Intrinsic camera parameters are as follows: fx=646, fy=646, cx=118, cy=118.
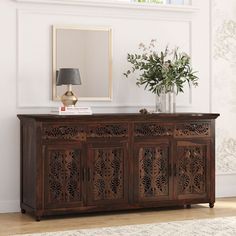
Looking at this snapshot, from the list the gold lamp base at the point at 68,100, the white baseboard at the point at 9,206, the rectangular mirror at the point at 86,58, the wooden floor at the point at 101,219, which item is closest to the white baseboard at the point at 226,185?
the wooden floor at the point at 101,219

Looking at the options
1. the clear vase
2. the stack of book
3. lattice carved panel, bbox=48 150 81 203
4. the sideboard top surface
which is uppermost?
the clear vase

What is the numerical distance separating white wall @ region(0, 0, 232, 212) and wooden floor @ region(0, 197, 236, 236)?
485mm

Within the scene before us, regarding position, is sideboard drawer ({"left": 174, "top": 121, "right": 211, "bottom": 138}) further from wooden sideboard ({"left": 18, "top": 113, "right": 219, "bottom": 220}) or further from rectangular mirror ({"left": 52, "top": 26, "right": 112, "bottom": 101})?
rectangular mirror ({"left": 52, "top": 26, "right": 112, "bottom": 101})

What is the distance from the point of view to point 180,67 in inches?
236

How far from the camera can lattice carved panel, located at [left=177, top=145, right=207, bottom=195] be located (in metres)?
5.75

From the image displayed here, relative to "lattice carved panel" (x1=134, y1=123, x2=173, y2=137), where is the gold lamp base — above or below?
above

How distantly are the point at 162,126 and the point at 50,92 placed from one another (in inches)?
41.7

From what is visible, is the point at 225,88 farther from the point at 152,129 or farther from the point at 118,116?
the point at 118,116

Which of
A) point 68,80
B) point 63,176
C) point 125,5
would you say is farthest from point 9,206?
point 125,5

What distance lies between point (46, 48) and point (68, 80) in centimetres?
43

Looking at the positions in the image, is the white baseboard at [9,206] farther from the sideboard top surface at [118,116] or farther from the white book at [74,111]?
the white book at [74,111]

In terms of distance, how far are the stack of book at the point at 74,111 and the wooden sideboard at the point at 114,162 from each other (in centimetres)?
11

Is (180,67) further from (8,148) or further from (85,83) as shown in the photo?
(8,148)

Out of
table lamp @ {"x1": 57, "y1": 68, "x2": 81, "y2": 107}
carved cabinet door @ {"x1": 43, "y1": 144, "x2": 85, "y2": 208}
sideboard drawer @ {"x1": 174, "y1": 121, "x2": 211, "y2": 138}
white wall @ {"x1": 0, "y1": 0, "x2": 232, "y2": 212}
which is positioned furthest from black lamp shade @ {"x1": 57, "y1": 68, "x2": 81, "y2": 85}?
sideboard drawer @ {"x1": 174, "y1": 121, "x2": 211, "y2": 138}
